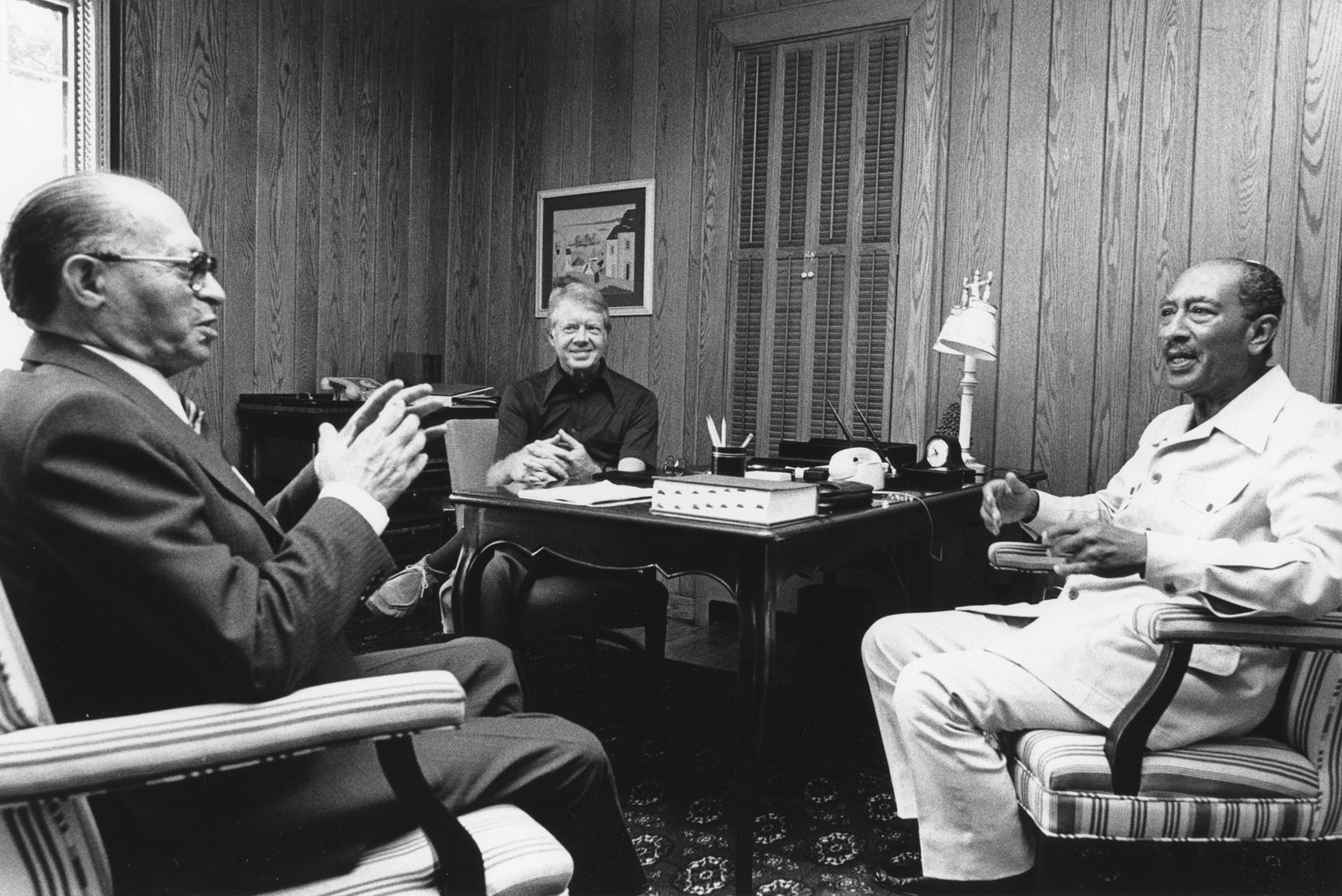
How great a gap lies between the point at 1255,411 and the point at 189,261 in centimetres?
185

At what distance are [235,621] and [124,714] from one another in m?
0.20

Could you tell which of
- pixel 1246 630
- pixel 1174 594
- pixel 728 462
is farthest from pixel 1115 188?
pixel 1246 630

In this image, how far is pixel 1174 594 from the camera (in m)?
1.65

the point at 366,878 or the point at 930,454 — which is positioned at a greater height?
the point at 930,454

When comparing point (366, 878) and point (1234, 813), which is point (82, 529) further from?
point (1234, 813)

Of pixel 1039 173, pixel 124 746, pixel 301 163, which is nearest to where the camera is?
pixel 124 746

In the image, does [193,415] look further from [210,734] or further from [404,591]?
[404,591]

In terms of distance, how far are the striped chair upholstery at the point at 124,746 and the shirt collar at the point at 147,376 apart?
1.26 ft

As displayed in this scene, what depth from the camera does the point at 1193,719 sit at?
1.62 metres

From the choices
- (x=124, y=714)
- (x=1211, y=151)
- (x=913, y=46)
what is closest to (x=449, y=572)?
(x=124, y=714)

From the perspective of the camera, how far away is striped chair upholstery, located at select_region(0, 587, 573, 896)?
90 centimetres

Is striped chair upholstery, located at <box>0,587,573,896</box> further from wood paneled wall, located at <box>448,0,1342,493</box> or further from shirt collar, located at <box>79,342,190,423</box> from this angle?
wood paneled wall, located at <box>448,0,1342,493</box>

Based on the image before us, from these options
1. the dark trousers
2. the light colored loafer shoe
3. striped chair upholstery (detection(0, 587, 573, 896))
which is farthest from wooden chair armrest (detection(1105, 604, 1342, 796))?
the light colored loafer shoe

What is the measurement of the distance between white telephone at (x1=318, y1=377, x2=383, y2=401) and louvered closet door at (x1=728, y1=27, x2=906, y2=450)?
5.25 ft
